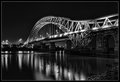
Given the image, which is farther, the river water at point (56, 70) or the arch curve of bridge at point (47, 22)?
the arch curve of bridge at point (47, 22)

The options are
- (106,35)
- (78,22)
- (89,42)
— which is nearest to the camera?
(106,35)

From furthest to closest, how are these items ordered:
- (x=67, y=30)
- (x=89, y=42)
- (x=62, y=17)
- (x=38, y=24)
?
(x=38, y=24) < (x=62, y=17) < (x=67, y=30) < (x=89, y=42)

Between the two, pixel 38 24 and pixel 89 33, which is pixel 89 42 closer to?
pixel 89 33

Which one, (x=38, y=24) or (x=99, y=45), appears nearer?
(x=99, y=45)

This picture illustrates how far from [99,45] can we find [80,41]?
5.23 m

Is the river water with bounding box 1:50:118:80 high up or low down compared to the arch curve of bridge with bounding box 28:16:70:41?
down

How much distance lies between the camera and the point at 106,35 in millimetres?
44750

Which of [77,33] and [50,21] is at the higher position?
[50,21]

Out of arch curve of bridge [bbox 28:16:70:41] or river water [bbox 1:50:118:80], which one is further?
arch curve of bridge [bbox 28:16:70:41]

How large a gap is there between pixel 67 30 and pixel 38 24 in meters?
21.6

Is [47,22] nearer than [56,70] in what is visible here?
No

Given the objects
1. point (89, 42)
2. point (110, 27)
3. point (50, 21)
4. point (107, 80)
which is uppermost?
point (50, 21)

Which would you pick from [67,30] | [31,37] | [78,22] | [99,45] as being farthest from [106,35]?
[31,37]

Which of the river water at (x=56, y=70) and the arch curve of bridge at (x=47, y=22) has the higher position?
the arch curve of bridge at (x=47, y=22)
